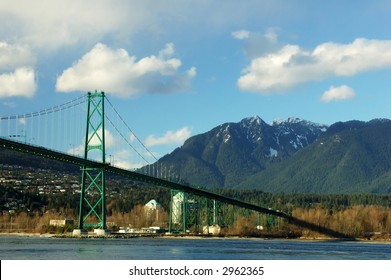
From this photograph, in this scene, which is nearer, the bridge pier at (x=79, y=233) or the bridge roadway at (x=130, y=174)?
the bridge roadway at (x=130, y=174)

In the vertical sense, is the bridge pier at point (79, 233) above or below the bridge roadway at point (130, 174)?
below

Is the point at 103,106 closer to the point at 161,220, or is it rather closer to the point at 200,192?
the point at 200,192

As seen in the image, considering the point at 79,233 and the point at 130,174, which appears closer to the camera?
the point at 79,233

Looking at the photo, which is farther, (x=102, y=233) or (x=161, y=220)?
(x=161, y=220)

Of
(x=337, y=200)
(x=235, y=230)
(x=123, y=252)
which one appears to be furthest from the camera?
(x=337, y=200)

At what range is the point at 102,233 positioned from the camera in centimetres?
8875

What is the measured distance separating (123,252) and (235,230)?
61.8 meters

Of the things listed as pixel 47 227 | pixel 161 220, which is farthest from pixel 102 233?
pixel 161 220

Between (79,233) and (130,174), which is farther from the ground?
(130,174)

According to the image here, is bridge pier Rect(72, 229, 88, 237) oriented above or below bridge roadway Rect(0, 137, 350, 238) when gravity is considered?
below

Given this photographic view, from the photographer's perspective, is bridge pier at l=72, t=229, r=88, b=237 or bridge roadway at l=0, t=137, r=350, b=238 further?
bridge pier at l=72, t=229, r=88, b=237
